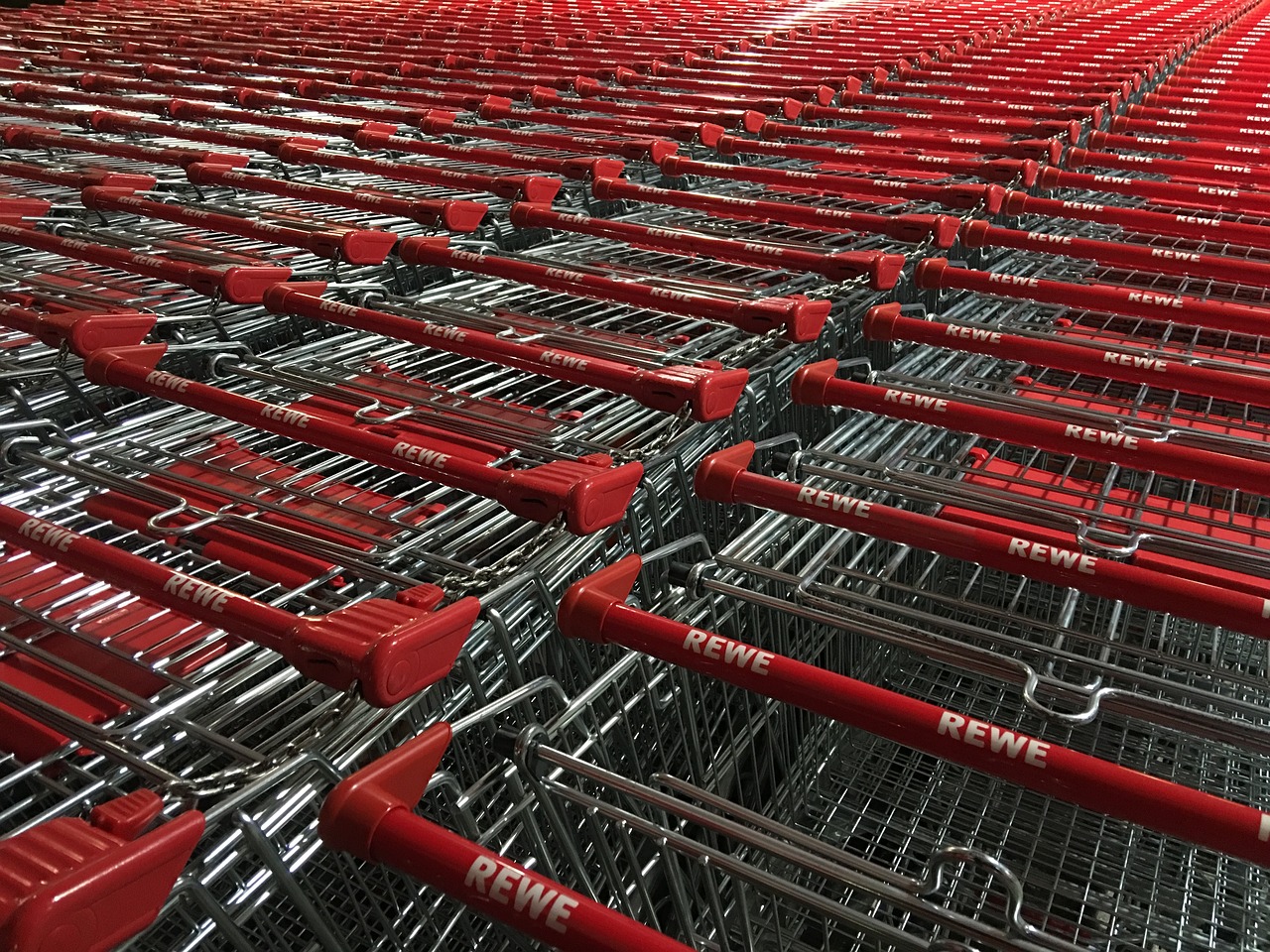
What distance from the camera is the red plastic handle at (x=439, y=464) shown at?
61.7 inches

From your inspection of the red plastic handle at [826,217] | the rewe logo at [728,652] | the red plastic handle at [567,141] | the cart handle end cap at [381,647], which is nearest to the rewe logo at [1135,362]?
the red plastic handle at [826,217]

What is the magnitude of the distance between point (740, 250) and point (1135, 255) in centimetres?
103

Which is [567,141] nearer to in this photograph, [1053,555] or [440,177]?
[440,177]

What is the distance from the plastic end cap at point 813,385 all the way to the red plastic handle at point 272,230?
4.79 ft

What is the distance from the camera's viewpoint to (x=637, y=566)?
4.79 ft

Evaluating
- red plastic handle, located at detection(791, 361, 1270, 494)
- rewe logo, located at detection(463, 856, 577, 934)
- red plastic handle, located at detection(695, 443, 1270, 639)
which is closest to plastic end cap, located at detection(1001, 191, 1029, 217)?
red plastic handle, located at detection(791, 361, 1270, 494)

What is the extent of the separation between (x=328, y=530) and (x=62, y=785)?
68 cm

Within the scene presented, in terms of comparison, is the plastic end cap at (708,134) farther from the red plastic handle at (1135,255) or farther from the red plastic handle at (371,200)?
the red plastic handle at (1135,255)

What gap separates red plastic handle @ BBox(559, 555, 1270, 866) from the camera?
1025mm

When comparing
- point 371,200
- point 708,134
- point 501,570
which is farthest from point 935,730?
point 708,134

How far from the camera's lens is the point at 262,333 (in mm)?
3096

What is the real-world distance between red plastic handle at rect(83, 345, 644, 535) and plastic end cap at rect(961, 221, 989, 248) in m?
1.44

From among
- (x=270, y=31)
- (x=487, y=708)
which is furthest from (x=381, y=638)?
(x=270, y=31)

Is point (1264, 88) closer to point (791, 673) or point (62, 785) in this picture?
point (791, 673)
